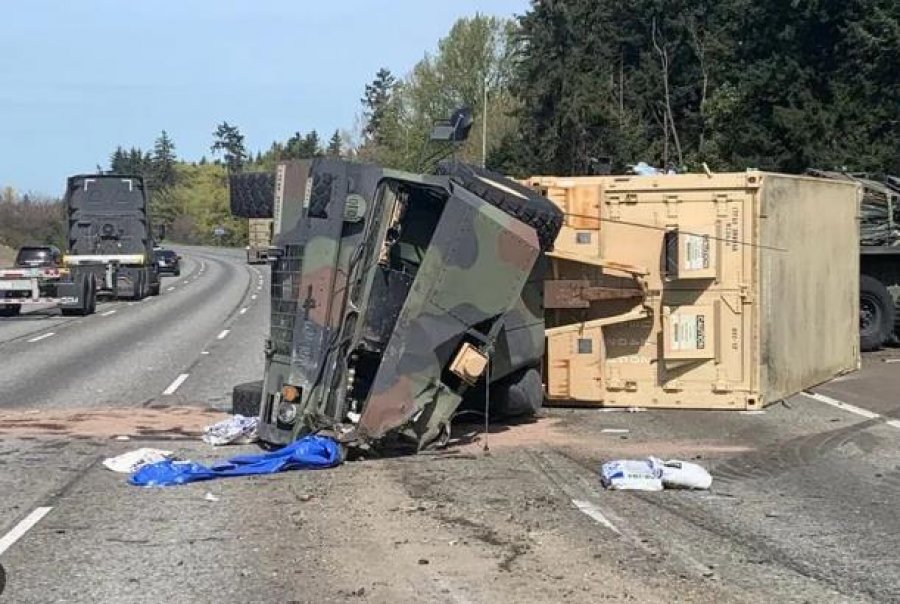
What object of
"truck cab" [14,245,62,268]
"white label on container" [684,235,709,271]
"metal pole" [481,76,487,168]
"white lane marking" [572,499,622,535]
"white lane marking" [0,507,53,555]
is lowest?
"white lane marking" [0,507,53,555]

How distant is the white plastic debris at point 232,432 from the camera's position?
33.1 ft

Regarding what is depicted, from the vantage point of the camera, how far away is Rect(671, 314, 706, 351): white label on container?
11.8 metres

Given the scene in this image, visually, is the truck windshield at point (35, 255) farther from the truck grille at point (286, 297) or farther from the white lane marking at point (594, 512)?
the white lane marking at point (594, 512)

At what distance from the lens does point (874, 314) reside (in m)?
17.8

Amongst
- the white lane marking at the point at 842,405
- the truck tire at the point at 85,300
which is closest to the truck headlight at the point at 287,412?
the white lane marking at the point at 842,405

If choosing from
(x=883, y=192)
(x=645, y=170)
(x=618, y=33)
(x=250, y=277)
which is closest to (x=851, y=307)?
(x=645, y=170)

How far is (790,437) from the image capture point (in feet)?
34.0

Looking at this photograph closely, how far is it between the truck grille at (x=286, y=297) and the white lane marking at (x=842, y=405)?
6.16 metres

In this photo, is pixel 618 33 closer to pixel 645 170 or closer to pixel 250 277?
pixel 250 277

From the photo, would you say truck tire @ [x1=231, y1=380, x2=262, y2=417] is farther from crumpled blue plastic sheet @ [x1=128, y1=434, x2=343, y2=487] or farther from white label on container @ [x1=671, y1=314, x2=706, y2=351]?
white label on container @ [x1=671, y1=314, x2=706, y2=351]

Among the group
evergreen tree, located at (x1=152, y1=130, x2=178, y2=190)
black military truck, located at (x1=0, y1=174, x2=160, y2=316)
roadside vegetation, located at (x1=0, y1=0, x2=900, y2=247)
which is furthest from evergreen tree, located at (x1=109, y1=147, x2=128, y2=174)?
black military truck, located at (x1=0, y1=174, x2=160, y2=316)

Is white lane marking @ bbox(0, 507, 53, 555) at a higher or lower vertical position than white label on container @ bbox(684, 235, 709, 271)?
lower

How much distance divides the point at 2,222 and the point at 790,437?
273 feet

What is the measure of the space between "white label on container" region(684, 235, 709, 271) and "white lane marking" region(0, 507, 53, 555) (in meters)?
6.92
